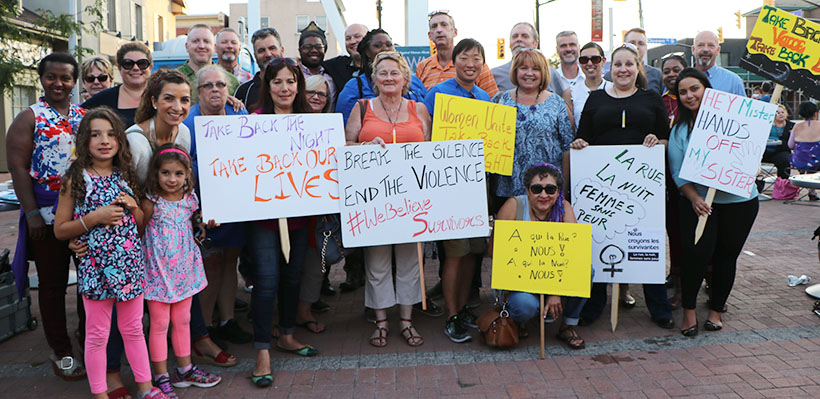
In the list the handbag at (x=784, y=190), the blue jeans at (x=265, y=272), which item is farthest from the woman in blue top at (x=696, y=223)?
the handbag at (x=784, y=190)

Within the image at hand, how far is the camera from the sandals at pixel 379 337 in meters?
4.50

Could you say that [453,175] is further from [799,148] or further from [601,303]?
[799,148]

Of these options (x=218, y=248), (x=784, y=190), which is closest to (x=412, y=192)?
(x=218, y=248)

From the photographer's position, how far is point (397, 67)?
441 cm

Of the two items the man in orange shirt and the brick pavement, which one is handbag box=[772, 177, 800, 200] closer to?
the brick pavement

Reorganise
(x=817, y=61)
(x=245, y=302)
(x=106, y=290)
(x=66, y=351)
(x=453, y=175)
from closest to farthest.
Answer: (x=106, y=290) < (x=66, y=351) < (x=453, y=175) < (x=817, y=61) < (x=245, y=302)

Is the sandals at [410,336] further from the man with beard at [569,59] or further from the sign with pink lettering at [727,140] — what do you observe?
the man with beard at [569,59]

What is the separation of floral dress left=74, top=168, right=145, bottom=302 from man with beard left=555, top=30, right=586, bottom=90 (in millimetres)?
4175

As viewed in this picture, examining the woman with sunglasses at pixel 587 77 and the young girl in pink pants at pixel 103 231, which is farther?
the woman with sunglasses at pixel 587 77

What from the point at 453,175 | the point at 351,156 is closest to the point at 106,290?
the point at 351,156

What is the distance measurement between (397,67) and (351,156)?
2.40 feet

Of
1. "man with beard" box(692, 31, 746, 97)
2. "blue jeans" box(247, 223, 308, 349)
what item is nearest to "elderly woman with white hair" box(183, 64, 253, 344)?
"blue jeans" box(247, 223, 308, 349)

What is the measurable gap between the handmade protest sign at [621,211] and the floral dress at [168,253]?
2767mm

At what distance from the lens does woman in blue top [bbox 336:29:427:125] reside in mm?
4973
